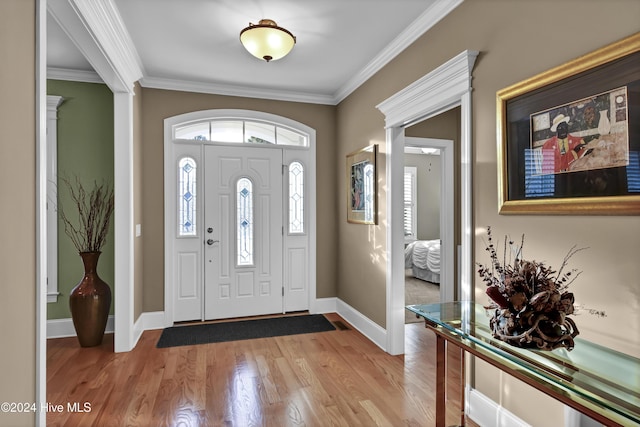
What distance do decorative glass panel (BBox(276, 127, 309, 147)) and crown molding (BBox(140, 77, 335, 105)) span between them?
38 centimetres

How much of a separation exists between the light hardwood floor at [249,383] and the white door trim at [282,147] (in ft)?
2.42

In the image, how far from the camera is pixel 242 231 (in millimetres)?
4285

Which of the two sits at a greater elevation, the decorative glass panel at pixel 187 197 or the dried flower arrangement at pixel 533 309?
the decorative glass panel at pixel 187 197

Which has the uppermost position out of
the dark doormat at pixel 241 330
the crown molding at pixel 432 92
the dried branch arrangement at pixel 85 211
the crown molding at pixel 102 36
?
the crown molding at pixel 102 36

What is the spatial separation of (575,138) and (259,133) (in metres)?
3.39

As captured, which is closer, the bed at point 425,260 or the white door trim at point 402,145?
the white door trim at point 402,145

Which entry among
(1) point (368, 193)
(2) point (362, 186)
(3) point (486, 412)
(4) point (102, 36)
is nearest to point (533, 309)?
(3) point (486, 412)

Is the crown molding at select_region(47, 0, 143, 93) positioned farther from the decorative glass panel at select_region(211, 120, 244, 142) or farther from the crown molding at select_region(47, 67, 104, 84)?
the decorative glass panel at select_region(211, 120, 244, 142)

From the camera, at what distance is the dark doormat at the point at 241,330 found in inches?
142

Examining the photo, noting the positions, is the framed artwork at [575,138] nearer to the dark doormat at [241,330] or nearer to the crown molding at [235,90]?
the dark doormat at [241,330]

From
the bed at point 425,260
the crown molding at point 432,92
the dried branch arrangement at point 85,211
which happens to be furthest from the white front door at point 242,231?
the bed at point 425,260

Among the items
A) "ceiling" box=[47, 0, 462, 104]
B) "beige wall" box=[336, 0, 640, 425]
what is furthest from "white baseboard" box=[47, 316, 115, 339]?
"beige wall" box=[336, 0, 640, 425]
